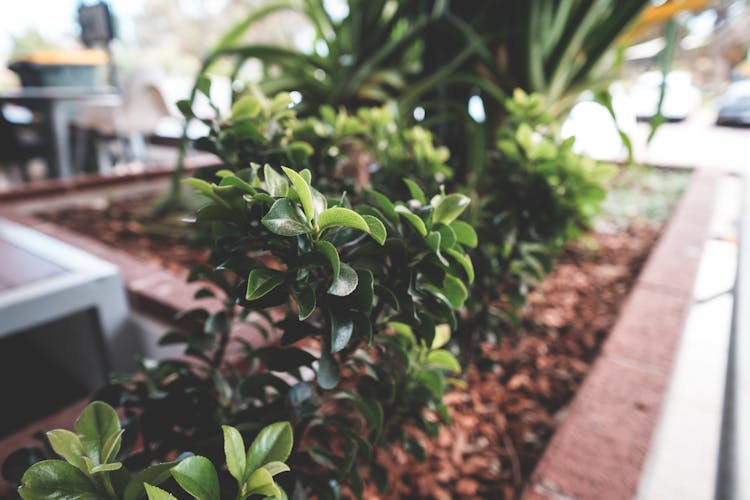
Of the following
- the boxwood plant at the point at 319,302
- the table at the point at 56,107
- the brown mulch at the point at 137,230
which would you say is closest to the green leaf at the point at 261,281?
the boxwood plant at the point at 319,302

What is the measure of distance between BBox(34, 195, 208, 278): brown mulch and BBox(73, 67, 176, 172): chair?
2.30 metres

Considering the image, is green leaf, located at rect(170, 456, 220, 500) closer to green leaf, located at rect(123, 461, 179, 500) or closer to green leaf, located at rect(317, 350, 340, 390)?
green leaf, located at rect(123, 461, 179, 500)

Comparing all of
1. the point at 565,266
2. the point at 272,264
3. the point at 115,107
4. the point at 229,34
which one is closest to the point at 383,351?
the point at 272,264

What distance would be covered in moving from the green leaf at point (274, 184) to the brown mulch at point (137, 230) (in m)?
1.15

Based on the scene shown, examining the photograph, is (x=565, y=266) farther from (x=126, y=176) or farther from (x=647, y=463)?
(x=126, y=176)

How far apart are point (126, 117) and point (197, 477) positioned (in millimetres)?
4702

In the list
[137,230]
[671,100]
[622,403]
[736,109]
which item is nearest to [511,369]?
[622,403]

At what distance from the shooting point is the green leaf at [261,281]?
1.35 ft

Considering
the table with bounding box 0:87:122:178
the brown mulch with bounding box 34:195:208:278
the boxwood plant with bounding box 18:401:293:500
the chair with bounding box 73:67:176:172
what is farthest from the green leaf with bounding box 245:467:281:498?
the chair with bounding box 73:67:176:172

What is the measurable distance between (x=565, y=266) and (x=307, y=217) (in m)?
1.80

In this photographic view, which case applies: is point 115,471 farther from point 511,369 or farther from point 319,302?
point 511,369

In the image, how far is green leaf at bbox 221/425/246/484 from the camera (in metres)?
0.37

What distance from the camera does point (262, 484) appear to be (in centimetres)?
36

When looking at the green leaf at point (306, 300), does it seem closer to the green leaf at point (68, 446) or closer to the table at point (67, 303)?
the green leaf at point (68, 446)
